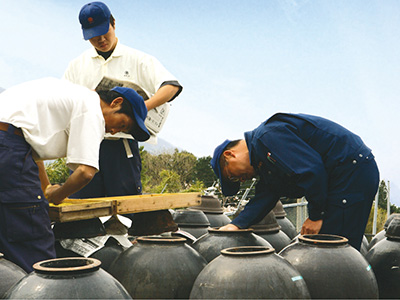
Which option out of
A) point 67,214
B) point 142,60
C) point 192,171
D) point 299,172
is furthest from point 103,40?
point 192,171

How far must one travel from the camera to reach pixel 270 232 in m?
4.59

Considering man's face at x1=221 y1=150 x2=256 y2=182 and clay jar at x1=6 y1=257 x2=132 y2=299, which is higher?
man's face at x1=221 y1=150 x2=256 y2=182

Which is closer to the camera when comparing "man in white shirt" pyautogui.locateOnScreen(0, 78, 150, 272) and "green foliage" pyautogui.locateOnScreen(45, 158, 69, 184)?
"man in white shirt" pyautogui.locateOnScreen(0, 78, 150, 272)

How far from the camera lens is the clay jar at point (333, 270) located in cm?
277

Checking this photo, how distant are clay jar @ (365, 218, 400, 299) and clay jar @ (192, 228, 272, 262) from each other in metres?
0.96

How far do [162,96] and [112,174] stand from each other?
2.94ft

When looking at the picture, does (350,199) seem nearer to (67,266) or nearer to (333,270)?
(333,270)

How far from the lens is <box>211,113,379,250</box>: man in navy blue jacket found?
3.79 meters

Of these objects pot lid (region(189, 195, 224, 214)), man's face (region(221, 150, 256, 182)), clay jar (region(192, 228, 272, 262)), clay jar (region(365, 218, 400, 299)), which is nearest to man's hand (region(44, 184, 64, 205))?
clay jar (region(192, 228, 272, 262))

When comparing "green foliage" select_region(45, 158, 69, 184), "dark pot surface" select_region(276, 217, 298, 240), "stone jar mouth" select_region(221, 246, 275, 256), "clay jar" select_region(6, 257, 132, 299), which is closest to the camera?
"clay jar" select_region(6, 257, 132, 299)

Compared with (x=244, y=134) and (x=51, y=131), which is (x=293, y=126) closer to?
(x=244, y=134)

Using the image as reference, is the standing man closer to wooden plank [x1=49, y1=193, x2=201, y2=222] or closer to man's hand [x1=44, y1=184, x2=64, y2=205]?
wooden plank [x1=49, y1=193, x2=201, y2=222]

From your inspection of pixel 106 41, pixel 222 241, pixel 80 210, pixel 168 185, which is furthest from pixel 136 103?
pixel 168 185

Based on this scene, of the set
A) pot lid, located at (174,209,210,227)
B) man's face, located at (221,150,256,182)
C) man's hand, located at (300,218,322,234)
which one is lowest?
pot lid, located at (174,209,210,227)
